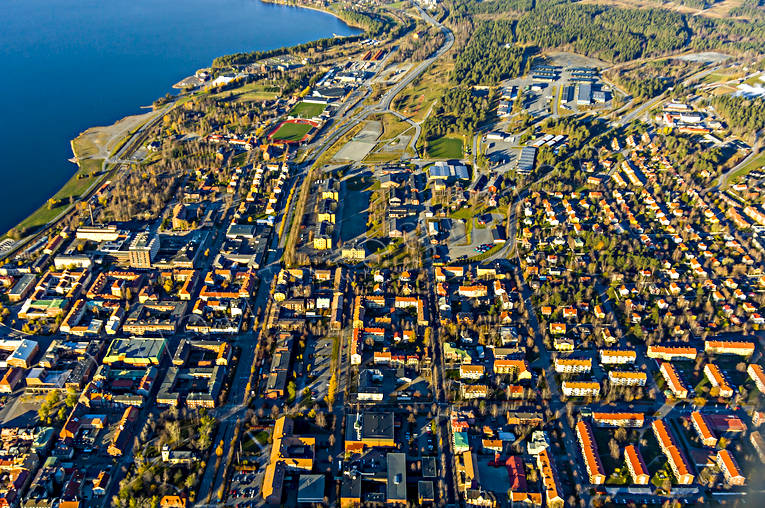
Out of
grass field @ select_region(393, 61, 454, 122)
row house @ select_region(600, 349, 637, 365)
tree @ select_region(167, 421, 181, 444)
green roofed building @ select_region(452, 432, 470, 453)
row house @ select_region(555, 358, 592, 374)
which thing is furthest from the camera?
grass field @ select_region(393, 61, 454, 122)

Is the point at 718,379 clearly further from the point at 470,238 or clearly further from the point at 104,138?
the point at 104,138

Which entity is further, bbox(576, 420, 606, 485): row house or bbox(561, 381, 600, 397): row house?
bbox(561, 381, 600, 397): row house

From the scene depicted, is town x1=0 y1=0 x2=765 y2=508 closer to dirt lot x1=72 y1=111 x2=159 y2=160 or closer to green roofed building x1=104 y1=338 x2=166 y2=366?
green roofed building x1=104 y1=338 x2=166 y2=366

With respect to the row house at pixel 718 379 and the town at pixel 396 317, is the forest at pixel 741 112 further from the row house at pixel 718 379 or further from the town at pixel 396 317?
the row house at pixel 718 379

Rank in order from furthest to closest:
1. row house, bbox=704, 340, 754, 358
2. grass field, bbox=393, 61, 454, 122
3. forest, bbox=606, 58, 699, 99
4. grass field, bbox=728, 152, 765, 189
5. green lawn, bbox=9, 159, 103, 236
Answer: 1. forest, bbox=606, 58, 699, 99
2. grass field, bbox=393, 61, 454, 122
3. grass field, bbox=728, 152, 765, 189
4. green lawn, bbox=9, 159, 103, 236
5. row house, bbox=704, 340, 754, 358

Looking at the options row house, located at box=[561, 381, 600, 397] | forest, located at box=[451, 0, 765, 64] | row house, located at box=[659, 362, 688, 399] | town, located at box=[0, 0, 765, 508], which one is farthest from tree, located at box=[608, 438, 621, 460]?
forest, located at box=[451, 0, 765, 64]

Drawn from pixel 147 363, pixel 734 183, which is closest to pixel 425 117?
pixel 734 183

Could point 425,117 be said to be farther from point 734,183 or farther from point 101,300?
point 101,300

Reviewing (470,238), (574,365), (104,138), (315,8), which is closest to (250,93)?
(104,138)
